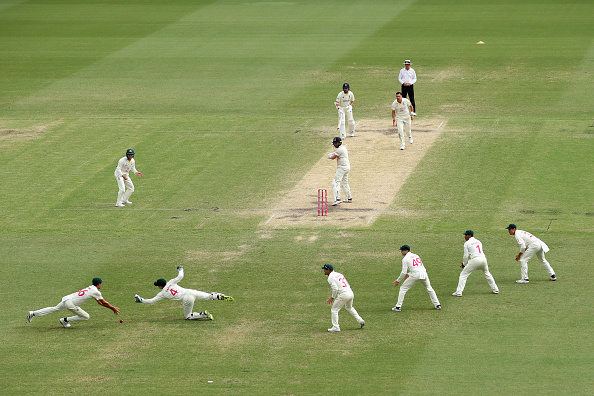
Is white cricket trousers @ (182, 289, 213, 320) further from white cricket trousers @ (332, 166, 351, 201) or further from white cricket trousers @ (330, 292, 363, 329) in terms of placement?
white cricket trousers @ (332, 166, 351, 201)

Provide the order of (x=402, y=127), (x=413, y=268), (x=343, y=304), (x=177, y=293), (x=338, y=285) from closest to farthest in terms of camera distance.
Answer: (x=338, y=285) < (x=343, y=304) < (x=177, y=293) < (x=413, y=268) < (x=402, y=127)

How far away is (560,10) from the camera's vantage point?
5894 centimetres

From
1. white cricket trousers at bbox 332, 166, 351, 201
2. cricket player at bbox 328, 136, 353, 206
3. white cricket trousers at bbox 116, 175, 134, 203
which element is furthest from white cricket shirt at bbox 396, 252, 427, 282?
white cricket trousers at bbox 116, 175, 134, 203

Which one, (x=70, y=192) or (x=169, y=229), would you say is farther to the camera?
(x=70, y=192)

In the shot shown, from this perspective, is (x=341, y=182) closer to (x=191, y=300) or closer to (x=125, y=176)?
(x=125, y=176)

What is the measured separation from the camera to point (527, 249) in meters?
23.5

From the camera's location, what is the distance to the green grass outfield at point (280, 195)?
64.6 ft

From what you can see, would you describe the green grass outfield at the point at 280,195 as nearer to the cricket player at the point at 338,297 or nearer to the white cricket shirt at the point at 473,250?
the cricket player at the point at 338,297

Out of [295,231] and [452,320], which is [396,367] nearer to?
[452,320]

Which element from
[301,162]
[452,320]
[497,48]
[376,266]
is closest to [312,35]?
[497,48]

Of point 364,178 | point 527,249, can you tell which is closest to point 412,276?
point 527,249

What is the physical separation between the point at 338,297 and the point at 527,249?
223 inches

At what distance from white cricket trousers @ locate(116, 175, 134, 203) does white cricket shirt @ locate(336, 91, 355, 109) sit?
957cm

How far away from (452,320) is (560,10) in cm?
4231
